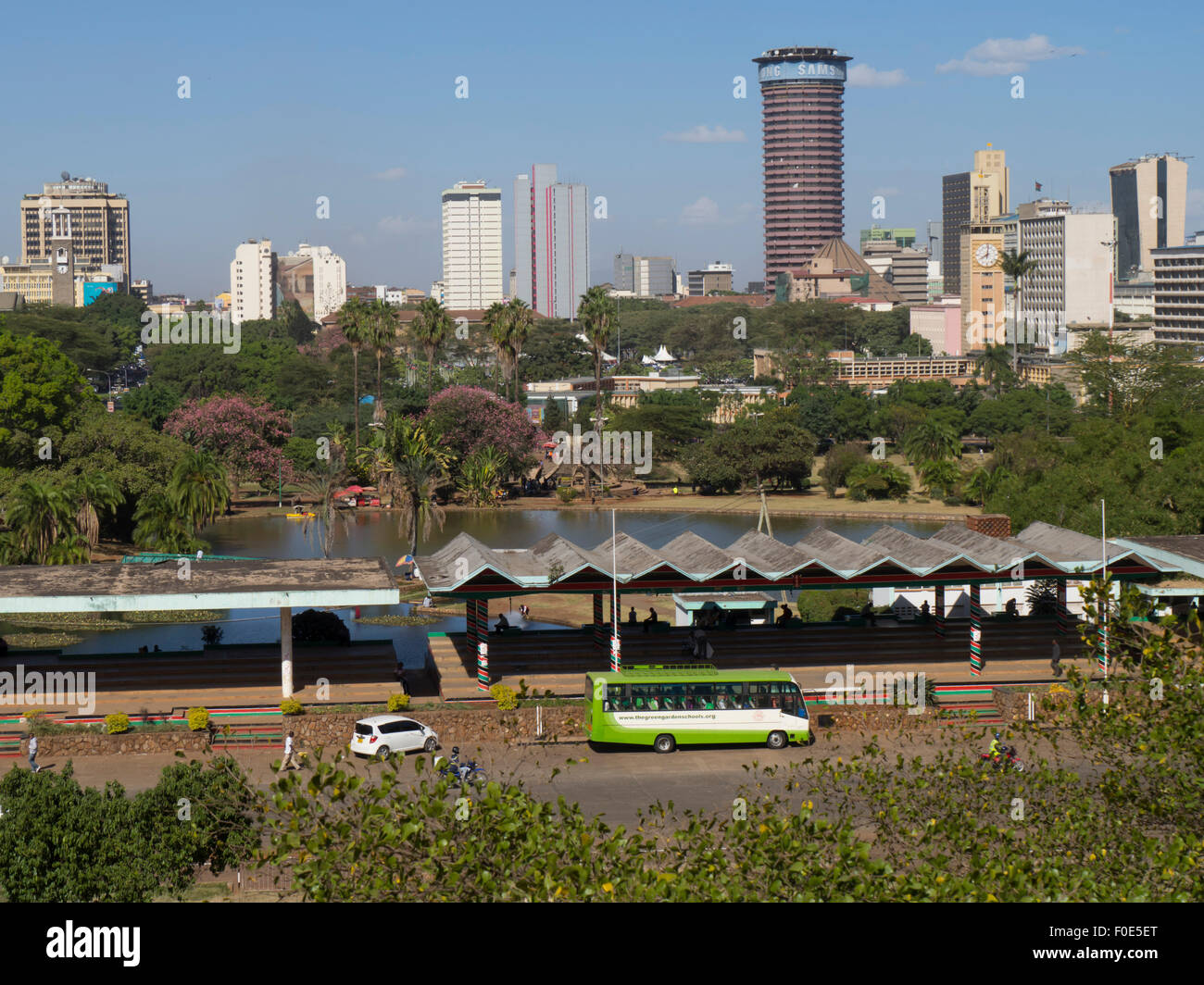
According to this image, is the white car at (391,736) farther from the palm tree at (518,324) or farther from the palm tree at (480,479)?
the palm tree at (518,324)

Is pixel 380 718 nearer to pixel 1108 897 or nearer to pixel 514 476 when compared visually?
pixel 1108 897

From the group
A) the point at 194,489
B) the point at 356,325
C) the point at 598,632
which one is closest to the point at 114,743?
the point at 598,632

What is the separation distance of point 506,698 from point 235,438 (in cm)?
5829

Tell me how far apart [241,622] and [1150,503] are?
3441 centimetres

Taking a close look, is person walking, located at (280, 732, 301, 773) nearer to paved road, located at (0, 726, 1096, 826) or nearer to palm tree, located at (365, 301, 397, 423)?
paved road, located at (0, 726, 1096, 826)

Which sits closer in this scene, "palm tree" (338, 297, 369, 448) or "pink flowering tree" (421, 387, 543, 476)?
"palm tree" (338, 297, 369, 448)

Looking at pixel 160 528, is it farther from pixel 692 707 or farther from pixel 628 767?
pixel 628 767

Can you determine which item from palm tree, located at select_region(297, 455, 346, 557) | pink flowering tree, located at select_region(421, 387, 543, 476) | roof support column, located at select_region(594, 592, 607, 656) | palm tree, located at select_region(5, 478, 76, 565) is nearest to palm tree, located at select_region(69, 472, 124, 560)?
palm tree, located at select_region(5, 478, 76, 565)

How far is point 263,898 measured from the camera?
68.5 feet

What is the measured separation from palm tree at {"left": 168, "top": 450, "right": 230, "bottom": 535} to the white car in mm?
35806

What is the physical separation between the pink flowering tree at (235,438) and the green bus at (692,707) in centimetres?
5883

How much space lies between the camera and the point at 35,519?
5581 cm

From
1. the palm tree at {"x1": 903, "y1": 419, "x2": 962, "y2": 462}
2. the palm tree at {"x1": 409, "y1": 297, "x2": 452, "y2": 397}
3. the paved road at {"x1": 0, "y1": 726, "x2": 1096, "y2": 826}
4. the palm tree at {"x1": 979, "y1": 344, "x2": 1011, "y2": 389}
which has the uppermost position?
the palm tree at {"x1": 409, "y1": 297, "x2": 452, "y2": 397}

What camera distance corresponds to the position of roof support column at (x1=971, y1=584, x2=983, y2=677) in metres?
37.0
